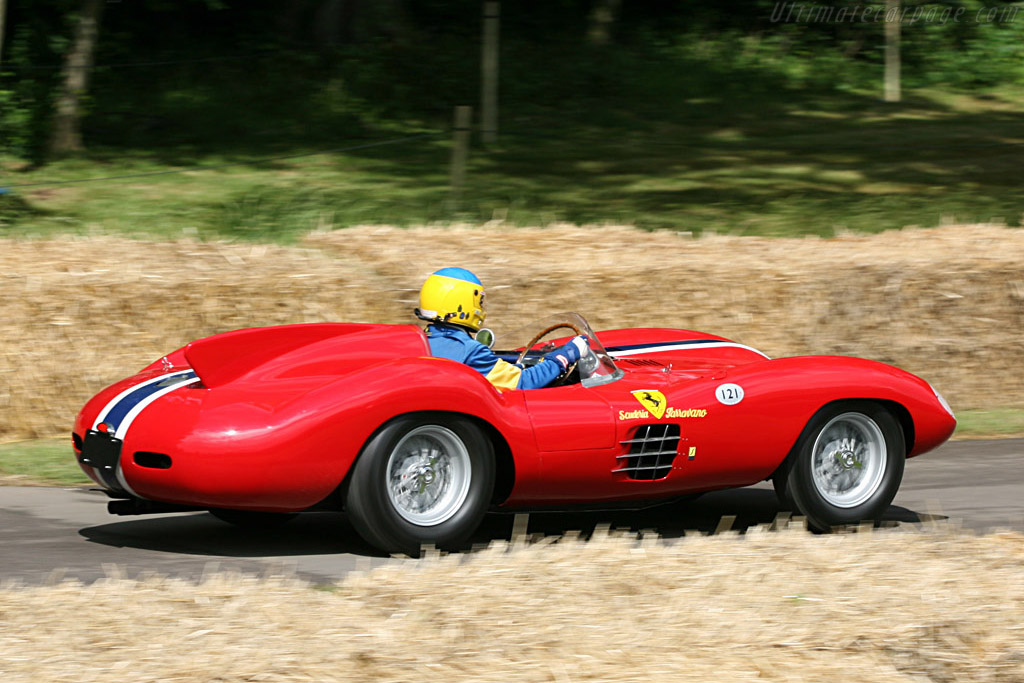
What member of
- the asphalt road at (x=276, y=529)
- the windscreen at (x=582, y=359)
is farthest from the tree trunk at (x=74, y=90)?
the windscreen at (x=582, y=359)

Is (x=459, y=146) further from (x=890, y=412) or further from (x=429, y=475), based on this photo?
(x=429, y=475)

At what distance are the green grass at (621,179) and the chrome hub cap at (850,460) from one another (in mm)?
8321

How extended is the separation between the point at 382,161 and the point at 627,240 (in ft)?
24.8

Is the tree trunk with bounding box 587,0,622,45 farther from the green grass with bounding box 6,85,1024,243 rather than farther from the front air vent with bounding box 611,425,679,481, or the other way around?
the front air vent with bounding box 611,425,679,481

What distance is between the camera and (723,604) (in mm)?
5062

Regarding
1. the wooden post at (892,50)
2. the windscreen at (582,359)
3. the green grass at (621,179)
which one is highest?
the wooden post at (892,50)

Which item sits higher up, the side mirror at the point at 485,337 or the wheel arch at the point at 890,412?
the side mirror at the point at 485,337

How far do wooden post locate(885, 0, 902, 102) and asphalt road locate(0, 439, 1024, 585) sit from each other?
49.8ft

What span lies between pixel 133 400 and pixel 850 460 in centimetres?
331

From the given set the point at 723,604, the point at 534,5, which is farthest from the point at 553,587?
the point at 534,5

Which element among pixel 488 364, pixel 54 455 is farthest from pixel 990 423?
pixel 54 455

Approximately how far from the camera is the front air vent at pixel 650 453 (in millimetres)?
6480

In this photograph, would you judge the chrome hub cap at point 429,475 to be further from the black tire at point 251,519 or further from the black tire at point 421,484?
the black tire at point 251,519

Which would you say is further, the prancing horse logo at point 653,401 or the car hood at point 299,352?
the prancing horse logo at point 653,401
